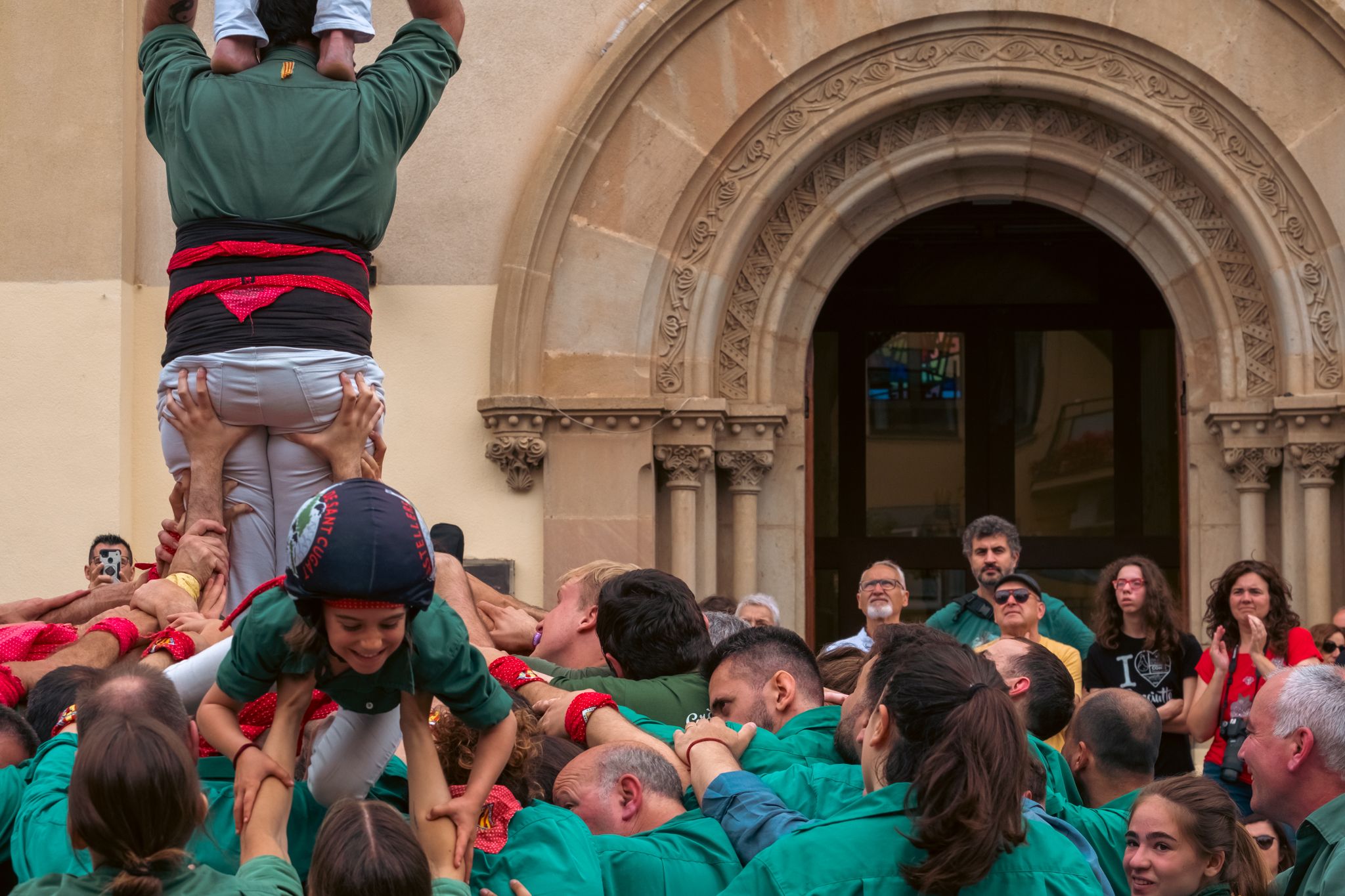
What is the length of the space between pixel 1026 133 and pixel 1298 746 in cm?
708

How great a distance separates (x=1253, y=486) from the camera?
9.77 metres

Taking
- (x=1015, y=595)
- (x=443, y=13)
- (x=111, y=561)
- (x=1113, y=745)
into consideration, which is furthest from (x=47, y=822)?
(x=111, y=561)

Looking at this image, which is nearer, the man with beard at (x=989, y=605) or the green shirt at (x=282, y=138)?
the green shirt at (x=282, y=138)

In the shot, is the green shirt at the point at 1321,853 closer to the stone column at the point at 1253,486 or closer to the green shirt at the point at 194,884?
the green shirt at the point at 194,884

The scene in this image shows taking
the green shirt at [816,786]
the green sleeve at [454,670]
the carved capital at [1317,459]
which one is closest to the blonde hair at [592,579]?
the green shirt at [816,786]

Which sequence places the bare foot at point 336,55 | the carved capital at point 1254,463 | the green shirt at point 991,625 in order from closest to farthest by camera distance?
the bare foot at point 336,55
the green shirt at point 991,625
the carved capital at point 1254,463

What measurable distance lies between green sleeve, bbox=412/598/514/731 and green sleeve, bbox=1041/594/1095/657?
477 centimetres

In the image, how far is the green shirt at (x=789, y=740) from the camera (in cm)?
402

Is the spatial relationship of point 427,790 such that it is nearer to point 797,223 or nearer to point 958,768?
point 958,768

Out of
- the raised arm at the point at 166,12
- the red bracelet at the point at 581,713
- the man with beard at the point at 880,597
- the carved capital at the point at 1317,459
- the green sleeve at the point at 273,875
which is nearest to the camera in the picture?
the green sleeve at the point at 273,875

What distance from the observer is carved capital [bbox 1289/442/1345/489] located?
9438 millimetres

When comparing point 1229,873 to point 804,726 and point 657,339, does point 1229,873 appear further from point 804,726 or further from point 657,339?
point 657,339

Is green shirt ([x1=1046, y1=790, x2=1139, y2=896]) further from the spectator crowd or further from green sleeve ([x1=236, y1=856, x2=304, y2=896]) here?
green sleeve ([x1=236, y1=856, x2=304, y2=896])

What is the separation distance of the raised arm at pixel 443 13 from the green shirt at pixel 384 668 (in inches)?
82.5
